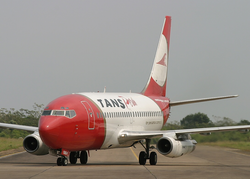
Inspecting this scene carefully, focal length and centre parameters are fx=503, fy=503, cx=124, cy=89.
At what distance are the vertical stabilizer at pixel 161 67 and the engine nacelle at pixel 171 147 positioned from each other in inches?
388

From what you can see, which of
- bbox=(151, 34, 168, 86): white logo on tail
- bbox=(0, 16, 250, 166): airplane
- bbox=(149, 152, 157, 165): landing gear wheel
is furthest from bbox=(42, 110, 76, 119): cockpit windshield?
bbox=(151, 34, 168, 86): white logo on tail

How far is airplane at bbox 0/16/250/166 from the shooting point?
23.4 metres

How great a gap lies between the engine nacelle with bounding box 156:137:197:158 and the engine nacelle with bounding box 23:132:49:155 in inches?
242

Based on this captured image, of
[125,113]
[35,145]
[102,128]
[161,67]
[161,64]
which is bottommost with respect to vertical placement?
[35,145]

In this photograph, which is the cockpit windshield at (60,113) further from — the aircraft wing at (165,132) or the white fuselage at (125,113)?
the aircraft wing at (165,132)

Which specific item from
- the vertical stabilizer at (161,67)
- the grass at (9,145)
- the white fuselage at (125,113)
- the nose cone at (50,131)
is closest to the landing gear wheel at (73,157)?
the white fuselage at (125,113)

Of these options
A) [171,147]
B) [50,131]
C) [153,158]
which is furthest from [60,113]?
[153,158]

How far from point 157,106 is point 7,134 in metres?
39.2

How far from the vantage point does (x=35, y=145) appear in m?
27.5

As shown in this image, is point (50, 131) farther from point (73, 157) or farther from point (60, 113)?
point (73, 157)

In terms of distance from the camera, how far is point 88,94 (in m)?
27.3

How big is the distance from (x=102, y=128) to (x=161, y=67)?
14.1m

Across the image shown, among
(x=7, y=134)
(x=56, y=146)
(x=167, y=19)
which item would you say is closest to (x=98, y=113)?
(x=56, y=146)

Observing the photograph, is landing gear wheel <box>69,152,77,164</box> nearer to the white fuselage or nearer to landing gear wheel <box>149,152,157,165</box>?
the white fuselage
